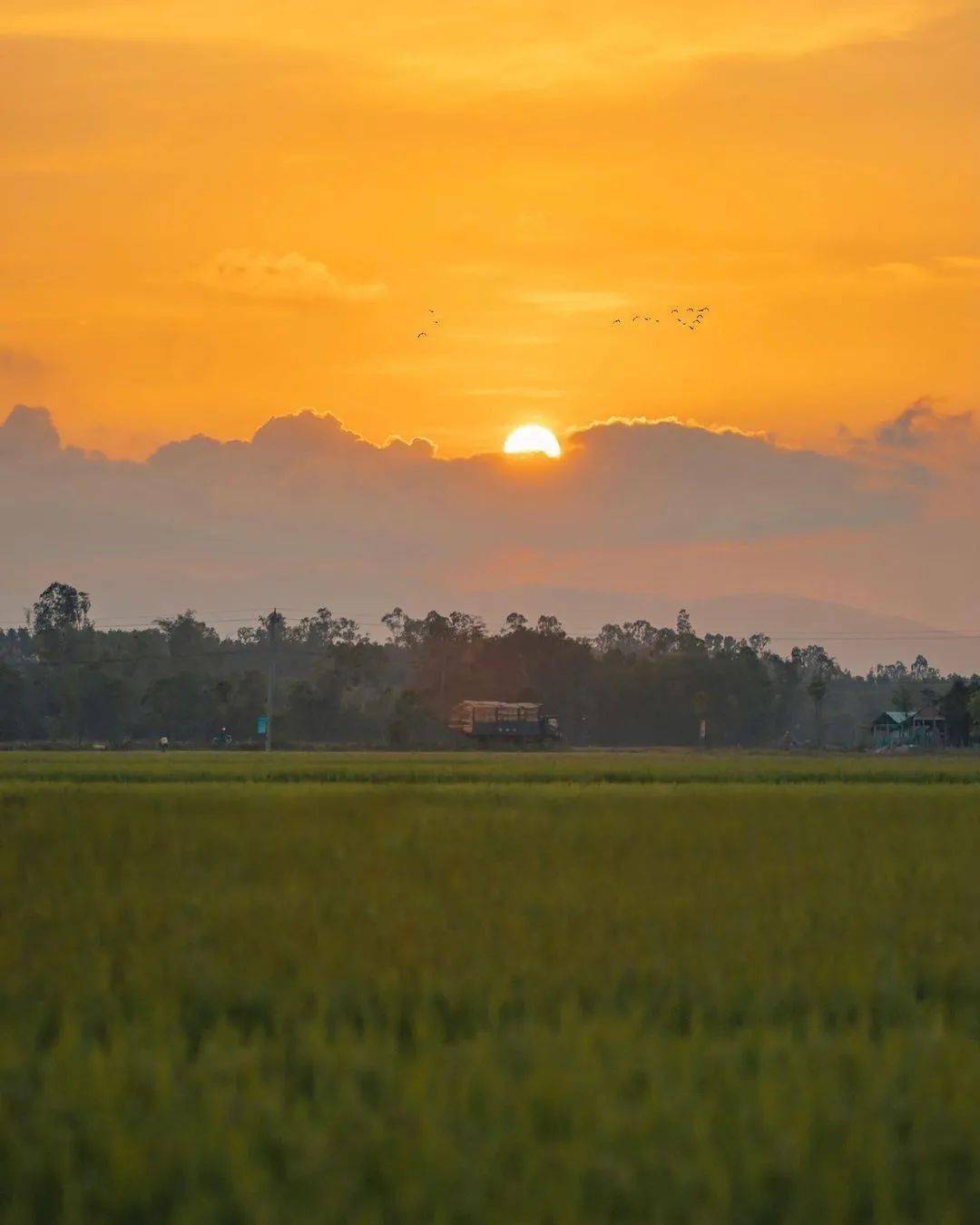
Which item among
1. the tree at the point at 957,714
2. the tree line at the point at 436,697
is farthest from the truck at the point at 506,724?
the tree at the point at 957,714

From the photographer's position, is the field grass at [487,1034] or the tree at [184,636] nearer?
the field grass at [487,1034]

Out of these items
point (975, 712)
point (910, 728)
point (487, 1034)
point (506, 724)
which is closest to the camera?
point (487, 1034)

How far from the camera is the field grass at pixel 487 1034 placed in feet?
20.3

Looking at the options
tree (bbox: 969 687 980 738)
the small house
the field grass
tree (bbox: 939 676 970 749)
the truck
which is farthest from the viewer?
the small house

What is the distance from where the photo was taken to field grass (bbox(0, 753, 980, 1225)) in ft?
20.3

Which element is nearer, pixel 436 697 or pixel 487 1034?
pixel 487 1034

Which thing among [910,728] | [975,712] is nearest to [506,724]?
[975,712]

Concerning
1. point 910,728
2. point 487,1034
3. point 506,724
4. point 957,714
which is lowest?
point 487,1034

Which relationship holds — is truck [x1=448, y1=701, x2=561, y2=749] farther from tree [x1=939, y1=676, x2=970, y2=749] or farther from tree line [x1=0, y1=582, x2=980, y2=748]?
tree [x1=939, y1=676, x2=970, y2=749]

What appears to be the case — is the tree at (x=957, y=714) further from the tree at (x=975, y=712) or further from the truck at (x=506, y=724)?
the truck at (x=506, y=724)

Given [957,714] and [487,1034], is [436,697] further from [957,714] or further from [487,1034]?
[487,1034]

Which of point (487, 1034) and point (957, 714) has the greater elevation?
point (957, 714)

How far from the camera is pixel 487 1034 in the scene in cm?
841

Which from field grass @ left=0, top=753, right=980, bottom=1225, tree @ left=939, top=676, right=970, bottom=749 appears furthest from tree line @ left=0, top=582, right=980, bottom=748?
field grass @ left=0, top=753, right=980, bottom=1225
